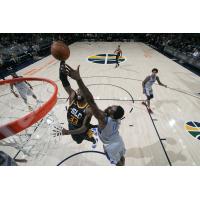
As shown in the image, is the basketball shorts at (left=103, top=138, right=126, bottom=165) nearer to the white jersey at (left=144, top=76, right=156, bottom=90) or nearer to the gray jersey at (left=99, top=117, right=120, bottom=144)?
the gray jersey at (left=99, top=117, right=120, bottom=144)

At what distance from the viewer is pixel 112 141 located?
294 cm

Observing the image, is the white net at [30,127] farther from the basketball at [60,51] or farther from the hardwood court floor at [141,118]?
the basketball at [60,51]

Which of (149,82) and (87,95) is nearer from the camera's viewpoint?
(87,95)

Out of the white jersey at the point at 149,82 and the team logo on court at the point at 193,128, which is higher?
the white jersey at the point at 149,82

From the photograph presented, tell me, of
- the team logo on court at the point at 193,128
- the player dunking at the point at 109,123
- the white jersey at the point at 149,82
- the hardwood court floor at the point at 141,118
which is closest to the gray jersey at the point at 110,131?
the player dunking at the point at 109,123

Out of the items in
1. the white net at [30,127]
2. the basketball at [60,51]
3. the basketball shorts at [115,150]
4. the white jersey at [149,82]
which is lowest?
the white net at [30,127]

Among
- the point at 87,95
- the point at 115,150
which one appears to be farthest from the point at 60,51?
the point at 115,150

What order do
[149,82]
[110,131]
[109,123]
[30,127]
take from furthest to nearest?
1. [149,82]
2. [30,127]
3. [110,131]
4. [109,123]

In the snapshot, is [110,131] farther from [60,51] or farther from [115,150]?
[60,51]

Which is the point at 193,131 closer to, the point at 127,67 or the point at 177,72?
the point at 177,72

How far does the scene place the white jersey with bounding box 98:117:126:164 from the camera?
2752 mm

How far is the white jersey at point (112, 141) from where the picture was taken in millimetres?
2752

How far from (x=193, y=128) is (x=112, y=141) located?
3484 millimetres

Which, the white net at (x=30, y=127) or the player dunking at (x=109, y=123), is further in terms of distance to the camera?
the white net at (x=30, y=127)
